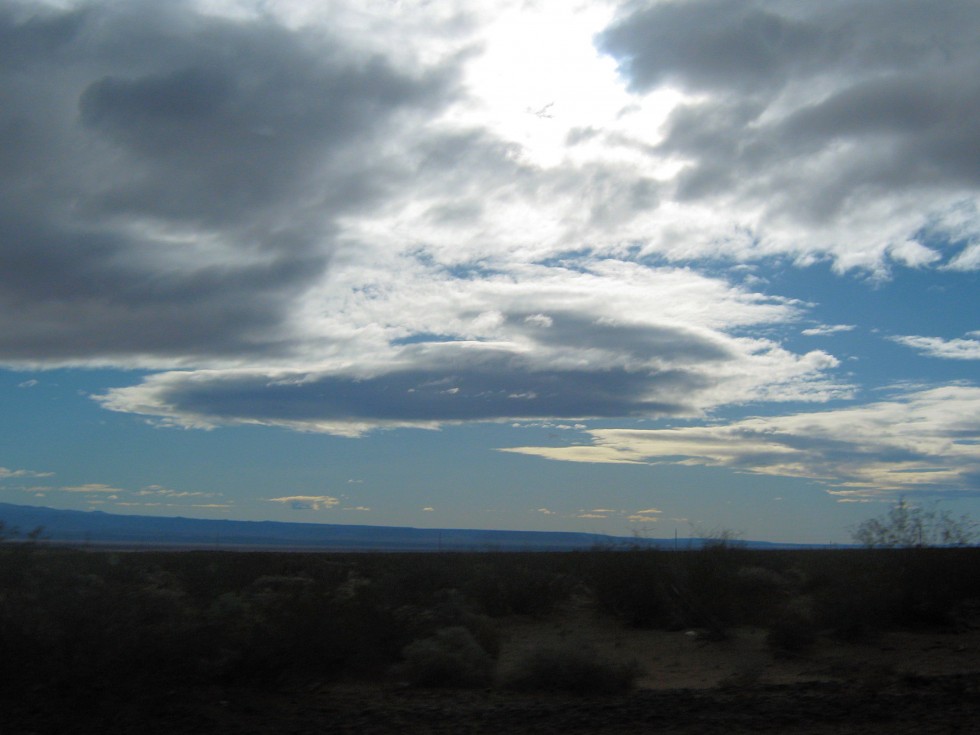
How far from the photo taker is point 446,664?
17797 millimetres

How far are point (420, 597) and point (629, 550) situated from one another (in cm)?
865

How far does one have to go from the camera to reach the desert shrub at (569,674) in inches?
688

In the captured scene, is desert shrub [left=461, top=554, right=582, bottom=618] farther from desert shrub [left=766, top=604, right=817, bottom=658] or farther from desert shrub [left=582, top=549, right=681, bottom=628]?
desert shrub [left=766, top=604, right=817, bottom=658]

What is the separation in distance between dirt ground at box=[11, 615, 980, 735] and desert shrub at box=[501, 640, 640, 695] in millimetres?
375

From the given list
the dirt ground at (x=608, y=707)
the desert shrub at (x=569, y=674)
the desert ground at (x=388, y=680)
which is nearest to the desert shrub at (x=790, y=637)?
the desert ground at (x=388, y=680)

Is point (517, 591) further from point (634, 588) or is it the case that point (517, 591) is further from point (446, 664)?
point (446, 664)

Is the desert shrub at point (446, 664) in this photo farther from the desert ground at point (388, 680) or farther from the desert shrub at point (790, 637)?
the desert shrub at point (790, 637)

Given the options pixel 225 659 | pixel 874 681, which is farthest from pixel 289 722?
pixel 874 681

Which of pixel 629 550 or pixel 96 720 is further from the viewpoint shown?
pixel 629 550

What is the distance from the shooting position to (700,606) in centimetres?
2669

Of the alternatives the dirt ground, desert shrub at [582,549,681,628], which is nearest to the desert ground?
the dirt ground

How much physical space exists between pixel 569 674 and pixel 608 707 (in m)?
1.81

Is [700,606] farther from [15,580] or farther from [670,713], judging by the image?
[15,580]

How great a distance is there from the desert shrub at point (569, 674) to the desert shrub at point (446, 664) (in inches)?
21.3
